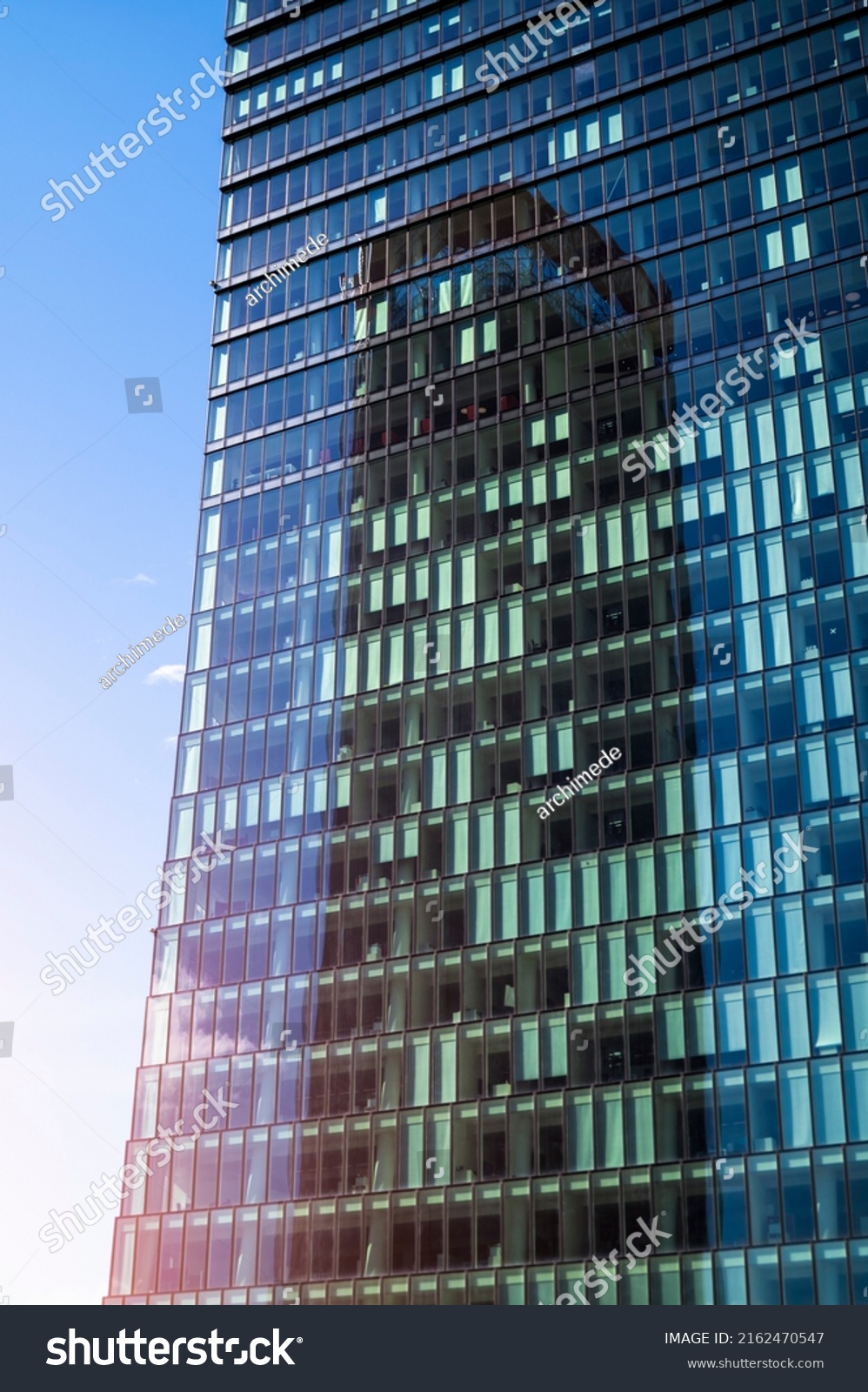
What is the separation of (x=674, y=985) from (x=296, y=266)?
51.2 meters

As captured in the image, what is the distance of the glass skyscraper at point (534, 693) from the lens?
74.4 metres

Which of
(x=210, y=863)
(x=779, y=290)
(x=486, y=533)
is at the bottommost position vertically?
(x=210, y=863)

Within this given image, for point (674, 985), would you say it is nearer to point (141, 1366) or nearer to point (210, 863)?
point (210, 863)

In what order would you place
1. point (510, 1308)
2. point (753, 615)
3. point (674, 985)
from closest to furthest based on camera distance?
point (510, 1308), point (674, 985), point (753, 615)

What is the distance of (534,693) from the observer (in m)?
86.0

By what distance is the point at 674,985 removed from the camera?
249 feet

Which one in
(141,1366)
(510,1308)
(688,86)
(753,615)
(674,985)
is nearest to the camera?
(141,1366)

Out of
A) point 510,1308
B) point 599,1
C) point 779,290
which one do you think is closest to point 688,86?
point 599,1

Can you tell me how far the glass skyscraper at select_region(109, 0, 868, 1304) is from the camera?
7438 cm

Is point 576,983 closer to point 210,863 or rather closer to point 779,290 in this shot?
point 210,863

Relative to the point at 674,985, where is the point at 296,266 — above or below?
above

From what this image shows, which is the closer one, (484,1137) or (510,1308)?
(510,1308)

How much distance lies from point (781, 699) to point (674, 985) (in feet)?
43.8

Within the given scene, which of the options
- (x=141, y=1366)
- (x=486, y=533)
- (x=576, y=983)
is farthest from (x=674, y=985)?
(x=141, y=1366)
